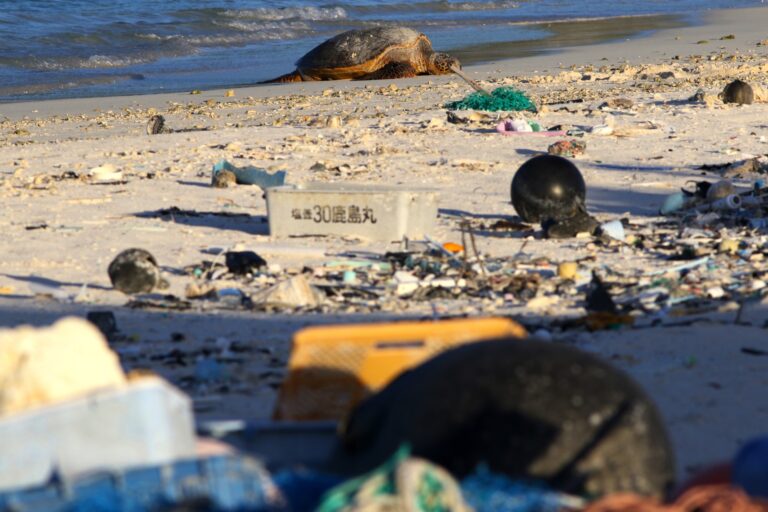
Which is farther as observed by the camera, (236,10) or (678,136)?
(236,10)

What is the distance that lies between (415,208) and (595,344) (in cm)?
273

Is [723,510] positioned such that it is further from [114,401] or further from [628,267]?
[628,267]

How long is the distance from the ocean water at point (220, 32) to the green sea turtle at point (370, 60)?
65.2 inches

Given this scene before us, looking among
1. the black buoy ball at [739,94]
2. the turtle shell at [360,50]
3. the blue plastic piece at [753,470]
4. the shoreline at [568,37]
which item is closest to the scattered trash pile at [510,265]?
the blue plastic piece at [753,470]

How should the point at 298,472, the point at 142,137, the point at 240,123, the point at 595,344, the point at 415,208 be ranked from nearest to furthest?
the point at 298,472, the point at 595,344, the point at 415,208, the point at 142,137, the point at 240,123

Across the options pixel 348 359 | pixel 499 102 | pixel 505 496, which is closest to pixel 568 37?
pixel 499 102

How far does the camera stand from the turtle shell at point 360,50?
64.2ft

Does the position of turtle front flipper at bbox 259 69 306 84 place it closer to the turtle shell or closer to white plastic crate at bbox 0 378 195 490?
the turtle shell

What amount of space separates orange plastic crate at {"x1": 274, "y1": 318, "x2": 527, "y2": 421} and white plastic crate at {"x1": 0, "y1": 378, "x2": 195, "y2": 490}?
84 centimetres

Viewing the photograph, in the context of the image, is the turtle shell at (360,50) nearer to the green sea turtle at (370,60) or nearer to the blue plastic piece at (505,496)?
the green sea turtle at (370,60)

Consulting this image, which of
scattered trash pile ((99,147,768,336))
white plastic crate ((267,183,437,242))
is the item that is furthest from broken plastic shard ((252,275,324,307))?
white plastic crate ((267,183,437,242))

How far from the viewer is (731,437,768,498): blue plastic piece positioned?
2.84 m

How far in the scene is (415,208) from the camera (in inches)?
300

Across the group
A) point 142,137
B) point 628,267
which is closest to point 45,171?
point 142,137
